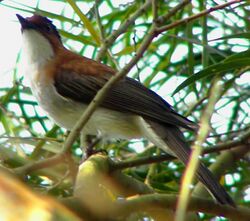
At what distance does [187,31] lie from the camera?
10.2 feet

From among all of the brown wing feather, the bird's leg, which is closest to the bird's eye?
the brown wing feather

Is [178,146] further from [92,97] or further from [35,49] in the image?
[35,49]

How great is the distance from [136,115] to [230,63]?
140 centimetres

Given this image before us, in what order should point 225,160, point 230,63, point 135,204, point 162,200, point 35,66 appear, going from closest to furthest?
point 135,204, point 162,200, point 230,63, point 225,160, point 35,66

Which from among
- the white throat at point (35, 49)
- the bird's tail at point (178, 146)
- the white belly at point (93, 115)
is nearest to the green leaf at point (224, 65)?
the bird's tail at point (178, 146)

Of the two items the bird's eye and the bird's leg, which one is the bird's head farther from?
the bird's leg

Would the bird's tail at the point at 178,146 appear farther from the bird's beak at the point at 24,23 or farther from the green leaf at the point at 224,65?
the bird's beak at the point at 24,23

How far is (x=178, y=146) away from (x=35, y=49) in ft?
5.18

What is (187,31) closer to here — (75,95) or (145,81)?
(145,81)

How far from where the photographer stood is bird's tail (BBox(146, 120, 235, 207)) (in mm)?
2192

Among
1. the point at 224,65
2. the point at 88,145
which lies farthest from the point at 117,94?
the point at 224,65

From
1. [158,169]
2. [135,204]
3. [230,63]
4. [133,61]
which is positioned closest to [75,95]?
[158,169]

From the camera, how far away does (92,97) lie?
3662 mm

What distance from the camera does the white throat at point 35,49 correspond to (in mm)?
3984
